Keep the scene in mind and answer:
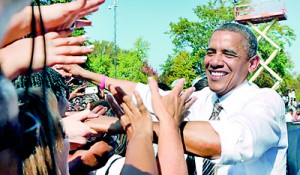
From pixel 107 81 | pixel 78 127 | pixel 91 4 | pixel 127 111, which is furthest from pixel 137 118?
pixel 107 81

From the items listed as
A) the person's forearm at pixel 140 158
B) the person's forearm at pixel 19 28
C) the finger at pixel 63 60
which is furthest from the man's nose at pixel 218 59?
the person's forearm at pixel 19 28

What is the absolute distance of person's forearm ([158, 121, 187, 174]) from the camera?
5.25 feet

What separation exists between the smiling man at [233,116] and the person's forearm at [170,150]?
0.14m

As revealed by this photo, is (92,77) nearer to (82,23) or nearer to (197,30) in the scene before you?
(82,23)

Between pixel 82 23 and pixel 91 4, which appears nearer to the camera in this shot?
pixel 91 4

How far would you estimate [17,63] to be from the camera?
0.97m

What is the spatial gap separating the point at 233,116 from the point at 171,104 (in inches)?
16.1

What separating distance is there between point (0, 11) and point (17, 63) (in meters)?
0.29

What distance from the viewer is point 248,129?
6.19 feet

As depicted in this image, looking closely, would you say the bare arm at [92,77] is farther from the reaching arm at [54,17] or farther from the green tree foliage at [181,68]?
the green tree foliage at [181,68]

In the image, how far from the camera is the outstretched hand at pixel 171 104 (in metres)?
1.66

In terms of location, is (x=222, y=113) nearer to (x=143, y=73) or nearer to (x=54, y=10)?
(x=54, y=10)

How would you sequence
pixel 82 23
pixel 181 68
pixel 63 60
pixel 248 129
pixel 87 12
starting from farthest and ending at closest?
1. pixel 181 68
2. pixel 248 129
3. pixel 82 23
4. pixel 87 12
5. pixel 63 60

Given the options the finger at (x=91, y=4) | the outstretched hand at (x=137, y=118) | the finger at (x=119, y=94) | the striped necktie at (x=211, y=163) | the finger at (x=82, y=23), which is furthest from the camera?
the striped necktie at (x=211, y=163)
